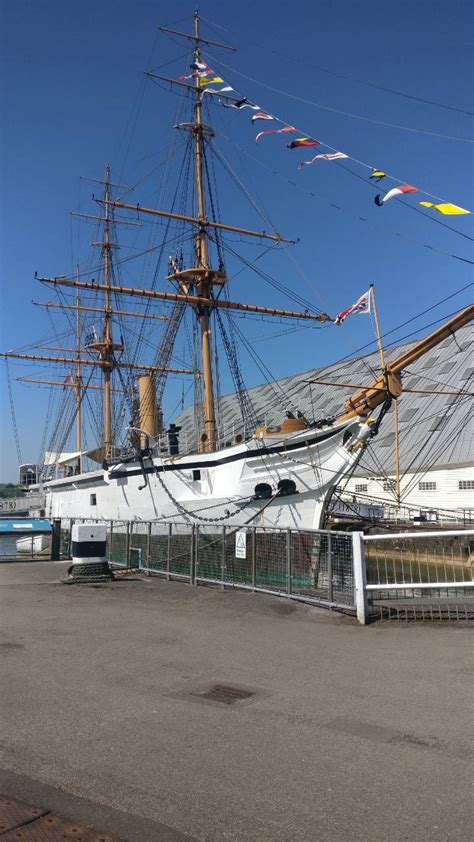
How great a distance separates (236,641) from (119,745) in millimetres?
3621

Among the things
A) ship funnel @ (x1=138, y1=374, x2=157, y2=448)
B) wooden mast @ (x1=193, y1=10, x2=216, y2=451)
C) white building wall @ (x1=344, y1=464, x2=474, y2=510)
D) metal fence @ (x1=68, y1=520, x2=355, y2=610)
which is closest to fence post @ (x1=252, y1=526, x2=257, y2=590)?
metal fence @ (x1=68, y1=520, x2=355, y2=610)

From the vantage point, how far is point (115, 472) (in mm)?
28250

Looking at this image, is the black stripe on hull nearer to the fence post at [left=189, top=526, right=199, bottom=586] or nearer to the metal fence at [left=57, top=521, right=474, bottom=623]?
the fence post at [left=189, top=526, right=199, bottom=586]

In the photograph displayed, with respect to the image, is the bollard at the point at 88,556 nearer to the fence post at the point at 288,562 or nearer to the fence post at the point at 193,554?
the fence post at the point at 193,554

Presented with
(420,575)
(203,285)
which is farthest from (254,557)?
(203,285)

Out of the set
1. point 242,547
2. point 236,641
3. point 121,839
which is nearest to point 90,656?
point 236,641

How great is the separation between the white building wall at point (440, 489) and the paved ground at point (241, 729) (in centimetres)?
2374

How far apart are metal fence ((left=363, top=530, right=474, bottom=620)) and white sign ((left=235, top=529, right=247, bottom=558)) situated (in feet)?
9.86

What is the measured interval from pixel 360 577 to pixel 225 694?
3.78 metres

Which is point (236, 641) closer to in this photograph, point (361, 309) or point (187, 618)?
point (187, 618)

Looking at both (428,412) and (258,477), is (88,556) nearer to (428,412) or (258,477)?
(258,477)

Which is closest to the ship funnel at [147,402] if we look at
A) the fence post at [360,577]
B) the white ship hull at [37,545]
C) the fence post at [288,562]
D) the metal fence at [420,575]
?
the white ship hull at [37,545]

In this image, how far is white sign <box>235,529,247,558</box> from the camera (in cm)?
1183

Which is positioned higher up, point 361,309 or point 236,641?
point 361,309
